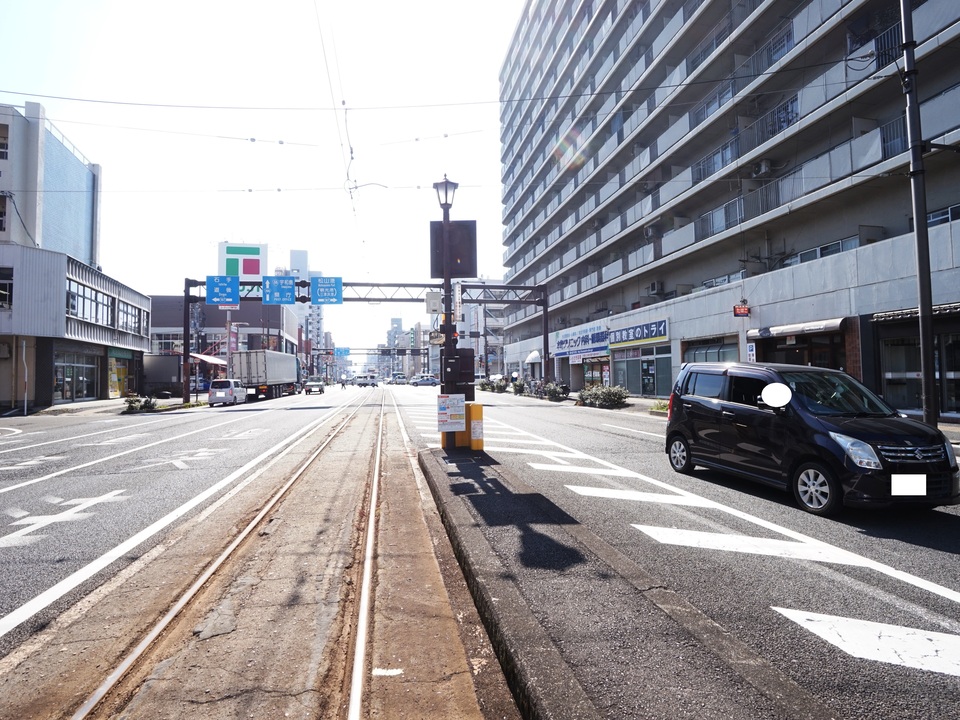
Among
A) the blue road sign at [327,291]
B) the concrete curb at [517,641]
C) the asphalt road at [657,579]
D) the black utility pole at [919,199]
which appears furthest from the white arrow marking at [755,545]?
the blue road sign at [327,291]

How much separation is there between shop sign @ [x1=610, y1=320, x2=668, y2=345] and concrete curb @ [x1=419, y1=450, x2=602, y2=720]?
2426cm

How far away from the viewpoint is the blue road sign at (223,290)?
3084 centimetres

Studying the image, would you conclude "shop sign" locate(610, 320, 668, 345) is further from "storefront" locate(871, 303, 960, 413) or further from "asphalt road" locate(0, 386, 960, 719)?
"asphalt road" locate(0, 386, 960, 719)

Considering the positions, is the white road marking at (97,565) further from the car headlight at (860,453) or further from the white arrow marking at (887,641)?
the car headlight at (860,453)

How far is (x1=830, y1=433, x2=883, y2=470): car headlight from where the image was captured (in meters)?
5.47

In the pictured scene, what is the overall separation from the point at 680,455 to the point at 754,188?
62.8 ft

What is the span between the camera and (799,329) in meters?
18.1

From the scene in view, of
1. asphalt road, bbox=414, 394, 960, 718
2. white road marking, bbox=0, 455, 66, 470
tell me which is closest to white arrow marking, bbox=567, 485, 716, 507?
asphalt road, bbox=414, 394, 960, 718

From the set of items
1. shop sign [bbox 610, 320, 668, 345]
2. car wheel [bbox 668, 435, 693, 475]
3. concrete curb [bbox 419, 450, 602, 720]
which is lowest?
concrete curb [bbox 419, 450, 602, 720]

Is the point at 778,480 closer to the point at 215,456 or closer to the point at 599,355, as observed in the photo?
the point at 215,456

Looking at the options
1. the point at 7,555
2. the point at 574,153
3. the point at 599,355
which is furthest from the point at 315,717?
the point at 574,153

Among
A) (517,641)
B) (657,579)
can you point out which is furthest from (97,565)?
(657,579)

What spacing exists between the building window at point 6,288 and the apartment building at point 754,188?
26.3 metres

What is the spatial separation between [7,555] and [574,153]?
1662 inches
